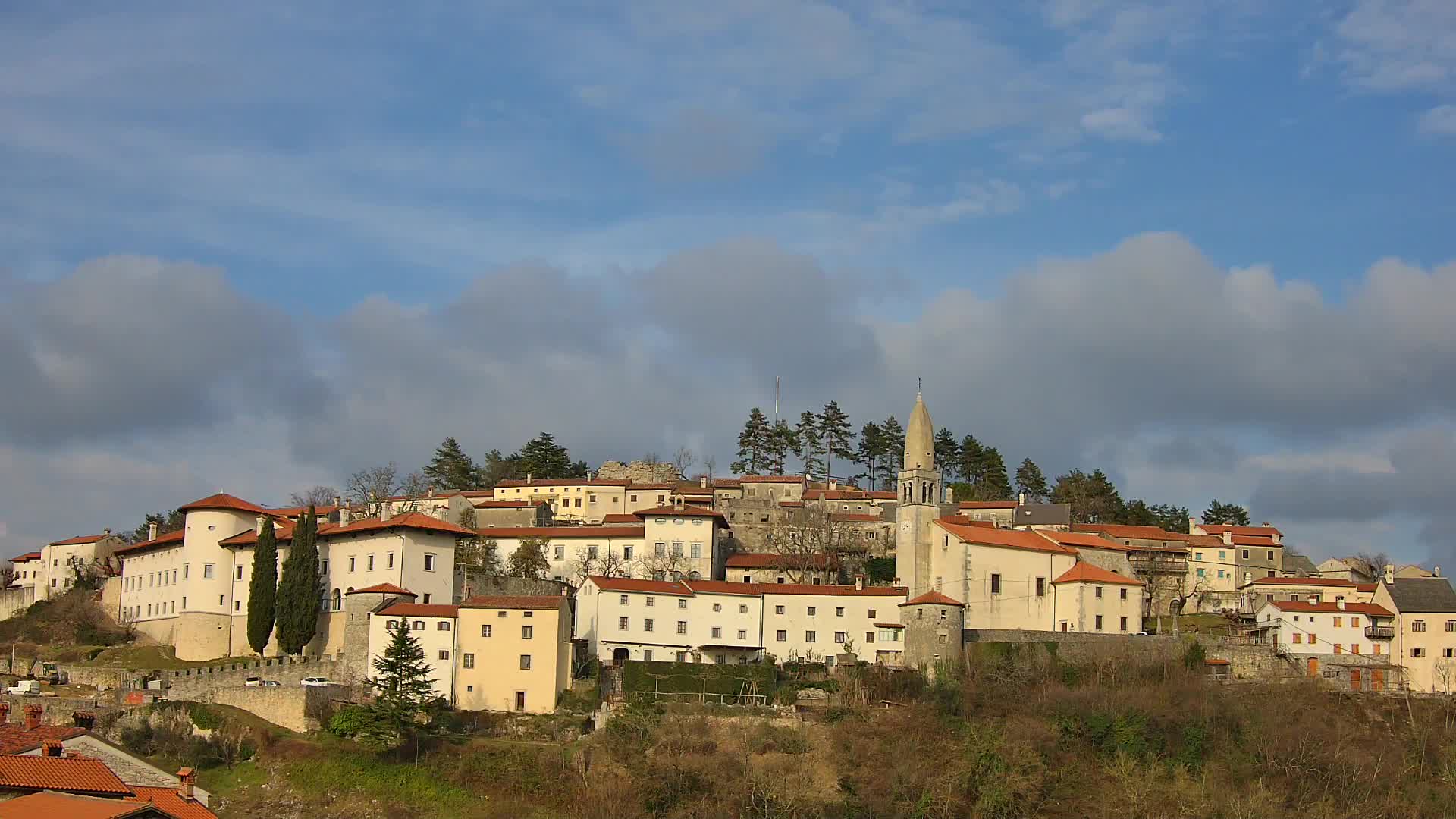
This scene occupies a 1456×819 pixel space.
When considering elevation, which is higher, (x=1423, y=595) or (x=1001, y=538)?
(x=1001, y=538)

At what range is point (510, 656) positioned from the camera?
6500 cm

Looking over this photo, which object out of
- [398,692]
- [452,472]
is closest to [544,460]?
[452,472]

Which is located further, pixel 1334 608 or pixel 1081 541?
pixel 1081 541

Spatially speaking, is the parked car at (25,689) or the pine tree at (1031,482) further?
the pine tree at (1031,482)

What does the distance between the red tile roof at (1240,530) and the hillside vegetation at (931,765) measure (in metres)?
34.1

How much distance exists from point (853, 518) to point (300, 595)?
34.6 metres

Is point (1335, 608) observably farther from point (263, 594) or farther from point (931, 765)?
point (263, 594)

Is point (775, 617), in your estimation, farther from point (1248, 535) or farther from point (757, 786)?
point (1248, 535)

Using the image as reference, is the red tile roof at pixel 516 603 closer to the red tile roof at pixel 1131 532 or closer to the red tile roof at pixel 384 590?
the red tile roof at pixel 384 590

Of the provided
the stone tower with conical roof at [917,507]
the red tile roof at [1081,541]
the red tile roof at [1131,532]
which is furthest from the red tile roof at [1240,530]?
the stone tower with conical roof at [917,507]

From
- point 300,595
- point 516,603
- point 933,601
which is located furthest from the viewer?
point 300,595

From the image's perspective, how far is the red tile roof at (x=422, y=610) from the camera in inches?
2598

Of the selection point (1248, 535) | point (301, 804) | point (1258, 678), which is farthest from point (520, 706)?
point (1248, 535)

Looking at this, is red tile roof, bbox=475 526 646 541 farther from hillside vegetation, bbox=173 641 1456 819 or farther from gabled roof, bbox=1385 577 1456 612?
gabled roof, bbox=1385 577 1456 612
